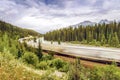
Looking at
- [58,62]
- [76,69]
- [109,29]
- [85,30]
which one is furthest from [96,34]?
[76,69]

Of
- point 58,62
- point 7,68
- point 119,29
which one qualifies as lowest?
point 58,62

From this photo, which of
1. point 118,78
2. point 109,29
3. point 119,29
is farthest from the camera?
point 109,29

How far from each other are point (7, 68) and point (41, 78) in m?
1.44

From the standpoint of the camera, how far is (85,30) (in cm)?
8688

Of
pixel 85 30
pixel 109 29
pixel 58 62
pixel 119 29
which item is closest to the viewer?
pixel 58 62

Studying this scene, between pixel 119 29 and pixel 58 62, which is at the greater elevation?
pixel 119 29

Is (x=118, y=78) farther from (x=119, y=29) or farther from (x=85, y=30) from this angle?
(x=85, y=30)

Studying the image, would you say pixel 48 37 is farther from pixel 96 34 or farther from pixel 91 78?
pixel 91 78

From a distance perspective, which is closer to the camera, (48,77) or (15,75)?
(15,75)

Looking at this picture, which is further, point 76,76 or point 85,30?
point 85,30

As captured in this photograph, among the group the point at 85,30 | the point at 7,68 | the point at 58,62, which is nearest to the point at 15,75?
the point at 7,68

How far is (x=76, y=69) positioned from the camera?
30.8ft

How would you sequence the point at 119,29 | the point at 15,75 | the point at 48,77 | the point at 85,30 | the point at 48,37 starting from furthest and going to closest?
1. the point at 48,37
2. the point at 85,30
3. the point at 119,29
4. the point at 48,77
5. the point at 15,75

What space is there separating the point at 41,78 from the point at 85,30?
78.9 metres
